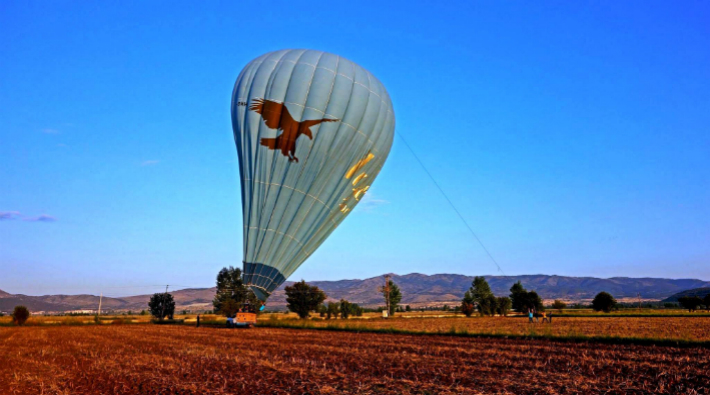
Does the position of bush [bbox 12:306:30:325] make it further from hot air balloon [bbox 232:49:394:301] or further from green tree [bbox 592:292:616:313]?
green tree [bbox 592:292:616:313]

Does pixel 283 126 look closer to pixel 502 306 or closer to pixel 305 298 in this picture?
pixel 305 298

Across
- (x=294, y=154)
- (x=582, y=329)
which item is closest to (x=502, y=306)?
(x=582, y=329)

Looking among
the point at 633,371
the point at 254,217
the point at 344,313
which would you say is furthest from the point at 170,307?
the point at 633,371

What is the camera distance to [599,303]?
91438 millimetres

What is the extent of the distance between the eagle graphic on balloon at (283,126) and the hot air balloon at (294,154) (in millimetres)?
50

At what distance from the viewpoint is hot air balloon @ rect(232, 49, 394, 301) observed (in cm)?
2486

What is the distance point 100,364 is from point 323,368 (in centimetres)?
687

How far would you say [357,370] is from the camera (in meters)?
13.9

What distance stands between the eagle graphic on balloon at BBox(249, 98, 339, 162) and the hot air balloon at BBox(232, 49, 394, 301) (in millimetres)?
50

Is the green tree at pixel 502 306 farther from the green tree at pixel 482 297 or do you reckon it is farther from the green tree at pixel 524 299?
the green tree at pixel 524 299

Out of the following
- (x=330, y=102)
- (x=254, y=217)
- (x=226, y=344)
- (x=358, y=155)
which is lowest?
(x=226, y=344)

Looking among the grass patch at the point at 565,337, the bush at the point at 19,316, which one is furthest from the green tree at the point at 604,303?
the bush at the point at 19,316

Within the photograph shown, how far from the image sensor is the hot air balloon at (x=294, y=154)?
24859 mm

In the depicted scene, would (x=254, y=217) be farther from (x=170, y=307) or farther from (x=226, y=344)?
(x=170, y=307)
